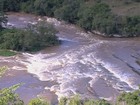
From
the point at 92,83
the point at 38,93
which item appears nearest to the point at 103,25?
the point at 92,83

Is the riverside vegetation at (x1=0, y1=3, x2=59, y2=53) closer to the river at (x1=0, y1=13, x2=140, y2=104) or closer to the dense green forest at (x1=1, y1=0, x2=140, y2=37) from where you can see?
the river at (x1=0, y1=13, x2=140, y2=104)

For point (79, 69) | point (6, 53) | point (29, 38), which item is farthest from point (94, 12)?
point (79, 69)

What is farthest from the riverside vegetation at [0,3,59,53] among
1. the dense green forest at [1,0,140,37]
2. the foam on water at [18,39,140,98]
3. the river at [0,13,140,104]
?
the dense green forest at [1,0,140,37]

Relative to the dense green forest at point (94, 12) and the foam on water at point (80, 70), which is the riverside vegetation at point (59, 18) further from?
the foam on water at point (80, 70)

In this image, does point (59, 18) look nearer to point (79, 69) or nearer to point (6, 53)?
point (6, 53)

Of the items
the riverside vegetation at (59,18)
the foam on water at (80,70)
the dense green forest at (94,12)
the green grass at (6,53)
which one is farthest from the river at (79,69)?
the dense green forest at (94,12)

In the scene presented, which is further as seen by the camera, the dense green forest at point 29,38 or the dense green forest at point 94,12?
the dense green forest at point 94,12
